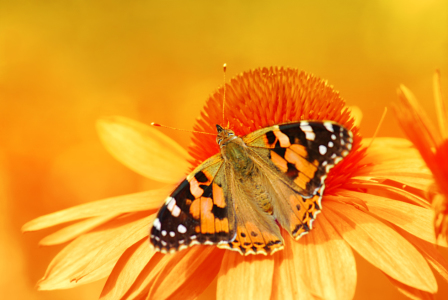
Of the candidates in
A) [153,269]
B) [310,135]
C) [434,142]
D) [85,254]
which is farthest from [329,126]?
[85,254]

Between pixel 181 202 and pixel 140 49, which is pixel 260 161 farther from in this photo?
pixel 140 49

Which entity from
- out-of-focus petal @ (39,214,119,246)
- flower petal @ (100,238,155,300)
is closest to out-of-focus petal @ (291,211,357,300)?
flower petal @ (100,238,155,300)

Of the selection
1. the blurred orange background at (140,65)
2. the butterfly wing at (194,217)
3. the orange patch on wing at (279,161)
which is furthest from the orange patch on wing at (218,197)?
the blurred orange background at (140,65)

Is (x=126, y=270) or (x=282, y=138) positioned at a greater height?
(x=282, y=138)

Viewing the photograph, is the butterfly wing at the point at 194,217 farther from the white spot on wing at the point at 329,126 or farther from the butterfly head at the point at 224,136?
the white spot on wing at the point at 329,126

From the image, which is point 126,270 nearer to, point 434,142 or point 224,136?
point 224,136

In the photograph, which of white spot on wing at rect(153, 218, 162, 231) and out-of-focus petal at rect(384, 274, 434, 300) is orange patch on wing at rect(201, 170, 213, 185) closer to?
white spot on wing at rect(153, 218, 162, 231)
